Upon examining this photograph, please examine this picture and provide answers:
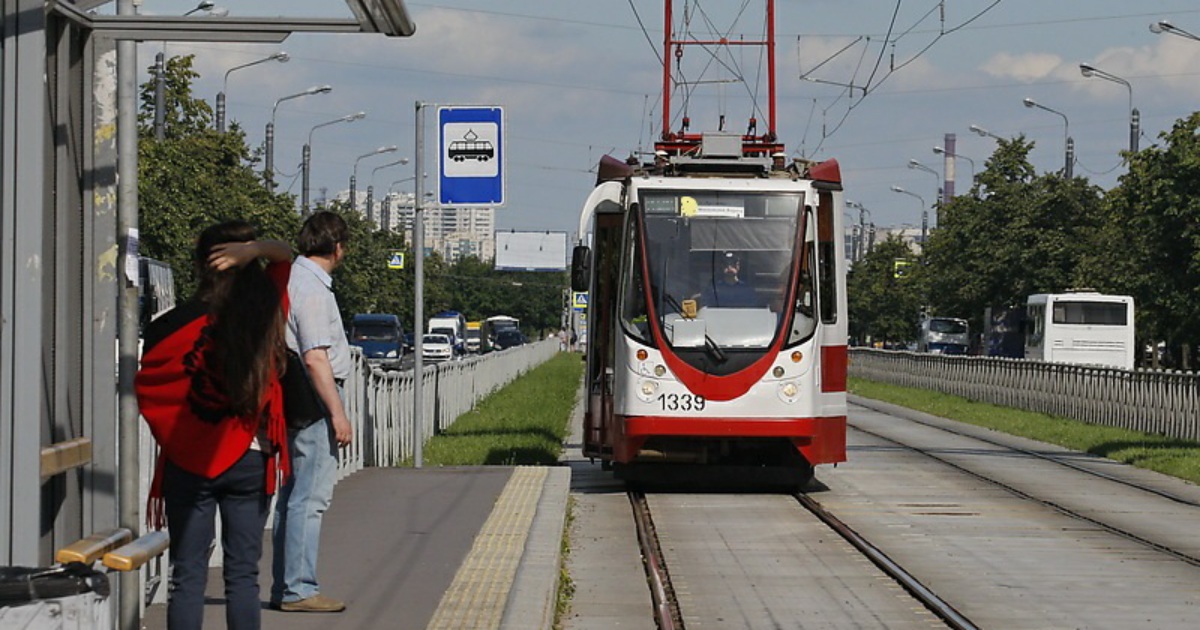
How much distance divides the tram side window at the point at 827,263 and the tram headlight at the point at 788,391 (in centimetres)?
73

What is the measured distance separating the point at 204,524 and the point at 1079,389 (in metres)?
31.3

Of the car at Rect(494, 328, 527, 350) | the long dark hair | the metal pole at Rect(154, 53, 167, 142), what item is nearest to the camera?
the long dark hair

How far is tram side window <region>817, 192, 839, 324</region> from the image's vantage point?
17531 mm

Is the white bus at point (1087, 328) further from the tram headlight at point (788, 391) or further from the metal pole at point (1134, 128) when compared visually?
the tram headlight at point (788, 391)

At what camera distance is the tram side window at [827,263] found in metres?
17.5

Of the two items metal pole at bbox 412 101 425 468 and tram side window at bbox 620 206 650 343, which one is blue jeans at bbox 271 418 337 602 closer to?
tram side window at bbox 620 206 650 343

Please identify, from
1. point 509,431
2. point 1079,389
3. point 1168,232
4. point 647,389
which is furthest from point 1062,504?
point 1168,232

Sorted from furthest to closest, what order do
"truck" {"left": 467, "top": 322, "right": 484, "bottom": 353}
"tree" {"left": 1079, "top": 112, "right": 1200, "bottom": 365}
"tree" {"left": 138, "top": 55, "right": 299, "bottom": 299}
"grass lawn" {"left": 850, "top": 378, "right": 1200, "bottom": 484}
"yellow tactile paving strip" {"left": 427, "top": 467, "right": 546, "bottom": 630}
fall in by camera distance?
"truck" {"left": 467, "top": 322, "right": 484, "bottom": 353}, "tree" {"left": 1079, "top": 112, "right": 1200, "bottom": 365}, "tree" {"left": 138, "top": 55, "right": 299, "bottom": 299}, "grass lawn" {"left": 850, "top": 378, "right": 1200, "bottom": 484}, "yellow tactile paving strip" {"left": 427, "top": 467, "right": 546, "bottom": 630}

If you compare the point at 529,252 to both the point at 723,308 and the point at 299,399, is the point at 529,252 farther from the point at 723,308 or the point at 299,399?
the point at 299,399

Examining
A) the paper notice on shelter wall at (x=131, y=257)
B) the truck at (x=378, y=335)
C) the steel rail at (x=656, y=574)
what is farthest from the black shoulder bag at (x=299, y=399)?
the truck at (x=378, y=335)

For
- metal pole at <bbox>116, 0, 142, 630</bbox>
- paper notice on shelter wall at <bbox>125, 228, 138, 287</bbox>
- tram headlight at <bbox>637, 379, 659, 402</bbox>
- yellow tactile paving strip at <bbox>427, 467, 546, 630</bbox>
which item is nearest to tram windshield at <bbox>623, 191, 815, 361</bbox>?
tram headlight at <bbox>637, 379, 659, 402</bbox>

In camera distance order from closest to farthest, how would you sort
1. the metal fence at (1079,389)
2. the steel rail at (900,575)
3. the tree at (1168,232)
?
the steel rail at (900,575) < the metal fence at (1079,389) < the tree at (1168,232)

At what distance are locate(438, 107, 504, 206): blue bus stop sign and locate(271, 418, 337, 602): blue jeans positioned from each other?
9.52 meters

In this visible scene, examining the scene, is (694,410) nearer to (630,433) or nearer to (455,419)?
(630,433)
